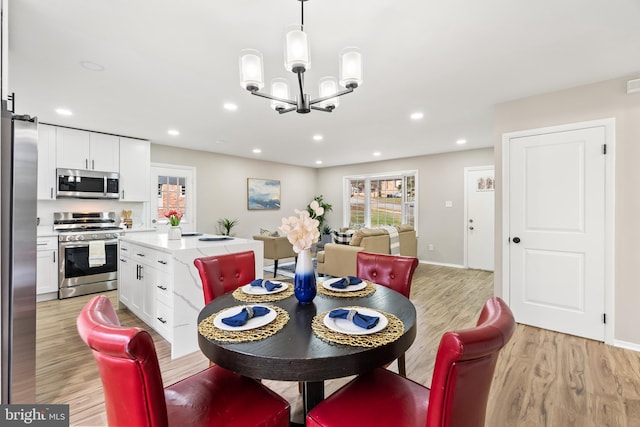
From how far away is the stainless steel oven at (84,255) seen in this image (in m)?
3.98

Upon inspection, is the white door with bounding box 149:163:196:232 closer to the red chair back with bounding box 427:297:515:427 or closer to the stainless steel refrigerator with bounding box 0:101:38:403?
the stainless steel refrigerator with bounding box 0:101:38:403

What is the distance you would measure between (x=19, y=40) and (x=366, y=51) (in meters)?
2.48

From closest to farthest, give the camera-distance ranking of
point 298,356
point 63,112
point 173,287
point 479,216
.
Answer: point 298,356, point 173,287, point 63,112, point 479,216

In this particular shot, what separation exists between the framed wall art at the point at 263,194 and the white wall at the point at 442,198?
9.56 feet

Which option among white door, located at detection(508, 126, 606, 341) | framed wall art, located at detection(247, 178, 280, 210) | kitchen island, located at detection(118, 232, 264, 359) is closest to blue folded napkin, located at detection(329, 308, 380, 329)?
kitchen island, located at detection(118, 232, 264, 359)

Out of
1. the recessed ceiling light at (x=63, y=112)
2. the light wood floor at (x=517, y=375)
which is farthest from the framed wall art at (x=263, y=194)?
the light wood floor at (x=517, y=375)

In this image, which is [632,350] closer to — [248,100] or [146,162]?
[248,100]

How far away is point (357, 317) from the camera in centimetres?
119

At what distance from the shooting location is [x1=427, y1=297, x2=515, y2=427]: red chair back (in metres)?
0.75

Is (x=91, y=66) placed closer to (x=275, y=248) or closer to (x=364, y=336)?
(x=364, y=336)

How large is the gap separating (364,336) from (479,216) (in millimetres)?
5676

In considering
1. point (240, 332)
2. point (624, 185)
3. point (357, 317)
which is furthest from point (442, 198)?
point (240, 332)

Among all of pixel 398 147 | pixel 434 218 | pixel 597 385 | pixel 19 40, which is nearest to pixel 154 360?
pixel 19 40

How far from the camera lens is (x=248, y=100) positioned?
3.25 m
